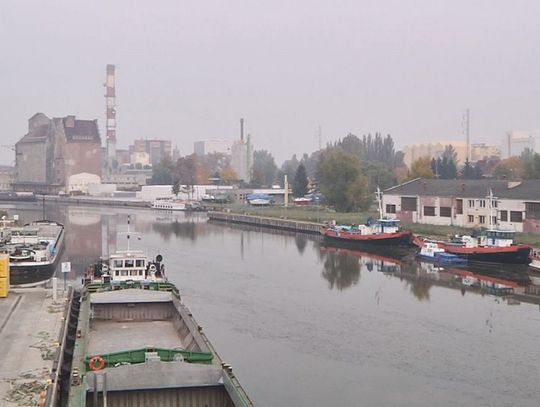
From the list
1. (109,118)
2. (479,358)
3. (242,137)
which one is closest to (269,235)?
Answer: (479,358)

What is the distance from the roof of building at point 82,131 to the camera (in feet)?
379

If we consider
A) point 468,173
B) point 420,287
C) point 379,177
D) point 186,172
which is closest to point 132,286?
point 420,287

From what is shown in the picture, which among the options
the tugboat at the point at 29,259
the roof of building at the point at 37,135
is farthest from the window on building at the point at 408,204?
the roof of building at the point at 37,135

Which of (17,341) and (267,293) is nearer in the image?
(17,341)

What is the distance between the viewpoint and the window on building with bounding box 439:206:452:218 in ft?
141

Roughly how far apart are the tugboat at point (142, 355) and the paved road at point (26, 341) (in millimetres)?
557

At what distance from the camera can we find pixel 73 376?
10664 mm

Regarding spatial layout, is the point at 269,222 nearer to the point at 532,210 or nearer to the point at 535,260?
the point at 532,210

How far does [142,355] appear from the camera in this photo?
11117 mm

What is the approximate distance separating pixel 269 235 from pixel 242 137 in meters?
92.6

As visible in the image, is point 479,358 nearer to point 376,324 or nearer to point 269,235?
point 376,324

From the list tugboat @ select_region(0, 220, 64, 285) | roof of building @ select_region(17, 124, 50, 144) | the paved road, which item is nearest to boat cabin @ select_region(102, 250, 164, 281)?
the paved road

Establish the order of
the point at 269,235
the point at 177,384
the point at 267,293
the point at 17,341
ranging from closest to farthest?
the point at 177,384, the point at 17,341, the point at 267,293, the point at 269,235

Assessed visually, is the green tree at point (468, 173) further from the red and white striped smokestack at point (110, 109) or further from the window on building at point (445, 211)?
the red and white striped smokestack at point (110, 109)
